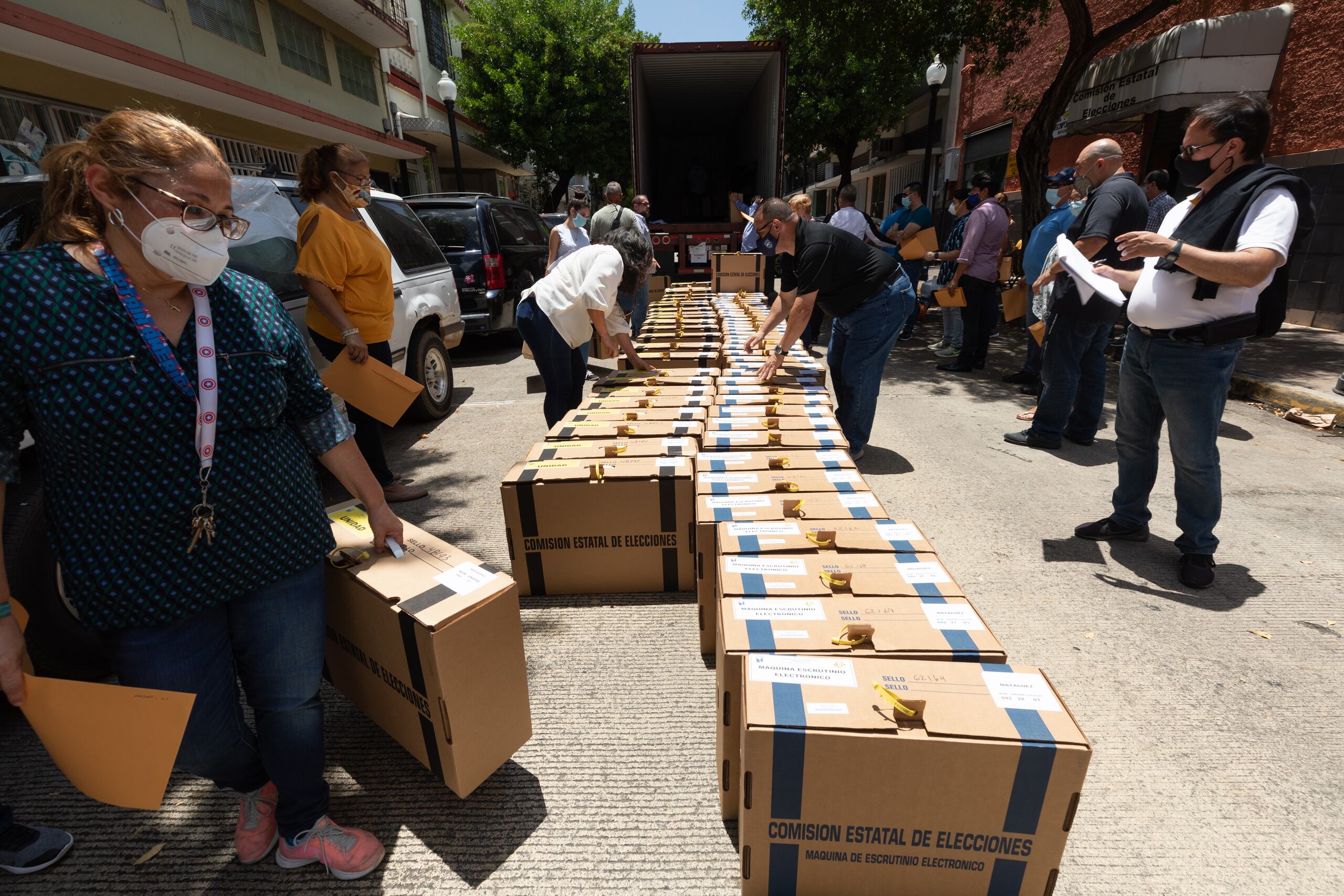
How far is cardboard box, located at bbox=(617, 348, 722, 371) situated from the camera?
15.9 feet

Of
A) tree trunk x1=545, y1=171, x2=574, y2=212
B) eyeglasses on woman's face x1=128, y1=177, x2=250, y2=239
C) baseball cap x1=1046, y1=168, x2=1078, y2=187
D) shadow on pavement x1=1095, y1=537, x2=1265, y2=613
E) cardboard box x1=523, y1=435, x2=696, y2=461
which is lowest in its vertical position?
shadow on pavement x1=1095, y1=537, x2=1265, y2=613

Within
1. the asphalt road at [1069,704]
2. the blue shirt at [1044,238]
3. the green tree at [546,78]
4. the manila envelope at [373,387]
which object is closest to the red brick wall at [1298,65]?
the blue shirt at [1044,238]

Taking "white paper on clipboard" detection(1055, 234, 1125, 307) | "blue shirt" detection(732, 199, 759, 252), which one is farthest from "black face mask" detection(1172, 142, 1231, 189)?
"blue shirt" detection(732, 199, 759, 252)

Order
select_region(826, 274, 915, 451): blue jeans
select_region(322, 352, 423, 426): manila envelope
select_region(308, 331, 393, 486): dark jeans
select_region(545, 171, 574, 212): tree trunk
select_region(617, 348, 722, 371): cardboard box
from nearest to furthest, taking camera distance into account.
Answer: select_region(322, 352, 423, 426): manila envelope, select_region(308, 331, 393, 486): dark jeans, select_region(826, 274, 915, 451): blue jeans, select_region(617, 348, 722, 371): cardboard box, select_region(545, 171, 574, 212): tree trunk

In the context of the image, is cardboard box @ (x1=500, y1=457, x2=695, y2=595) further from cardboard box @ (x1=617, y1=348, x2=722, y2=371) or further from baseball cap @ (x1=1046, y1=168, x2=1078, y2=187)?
baseball cap @ (x1=1046, y1=168, x2=1078, y2=187)

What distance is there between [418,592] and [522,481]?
3.67ft

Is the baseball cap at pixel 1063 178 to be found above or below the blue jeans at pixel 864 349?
above

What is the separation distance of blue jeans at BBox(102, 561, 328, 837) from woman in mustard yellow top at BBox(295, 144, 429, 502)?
190 centimetres

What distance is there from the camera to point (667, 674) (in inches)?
102

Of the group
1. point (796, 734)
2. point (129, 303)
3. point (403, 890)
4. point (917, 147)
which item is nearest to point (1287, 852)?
point (796, 734)

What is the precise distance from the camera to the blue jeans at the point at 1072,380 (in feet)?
15.3

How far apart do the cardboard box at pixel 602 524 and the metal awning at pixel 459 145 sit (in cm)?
1671

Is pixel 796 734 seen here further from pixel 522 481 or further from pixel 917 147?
pixel 917 147

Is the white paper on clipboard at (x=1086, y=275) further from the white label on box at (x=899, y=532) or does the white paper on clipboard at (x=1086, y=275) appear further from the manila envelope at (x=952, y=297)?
the manila envelope at (x=952, y=297)
